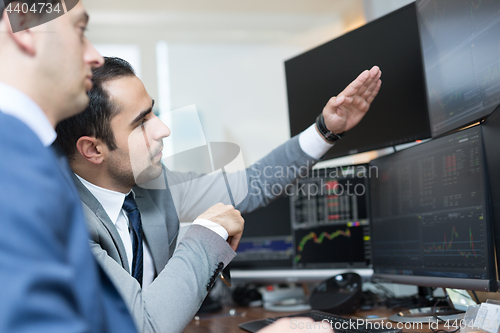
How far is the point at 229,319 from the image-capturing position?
1372 mm

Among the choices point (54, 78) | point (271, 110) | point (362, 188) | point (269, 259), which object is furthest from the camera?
point (271, 110)

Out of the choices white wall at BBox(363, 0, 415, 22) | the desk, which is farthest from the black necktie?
white wall at BBox(363, 0, 415, 22)

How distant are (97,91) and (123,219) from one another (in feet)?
1.02

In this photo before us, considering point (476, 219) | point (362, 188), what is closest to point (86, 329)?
point (476, 219)

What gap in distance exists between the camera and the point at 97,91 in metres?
0.94

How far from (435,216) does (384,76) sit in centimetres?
41

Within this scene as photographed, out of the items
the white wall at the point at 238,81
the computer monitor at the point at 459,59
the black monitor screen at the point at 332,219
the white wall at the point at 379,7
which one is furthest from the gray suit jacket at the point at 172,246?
the white wall at the point at 379,7

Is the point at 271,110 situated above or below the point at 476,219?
above

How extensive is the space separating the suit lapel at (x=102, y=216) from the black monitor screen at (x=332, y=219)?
0.75 metres

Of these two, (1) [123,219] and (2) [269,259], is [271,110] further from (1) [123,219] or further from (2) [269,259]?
(1) [123,219]

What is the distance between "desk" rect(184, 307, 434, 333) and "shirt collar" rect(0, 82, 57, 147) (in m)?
0.88

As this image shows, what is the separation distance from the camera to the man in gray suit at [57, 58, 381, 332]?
803 mm

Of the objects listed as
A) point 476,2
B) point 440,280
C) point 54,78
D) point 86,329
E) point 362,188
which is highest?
point 476,2

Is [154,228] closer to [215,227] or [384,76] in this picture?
[215,227]
